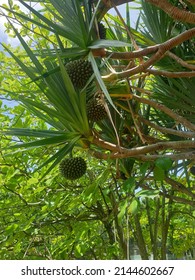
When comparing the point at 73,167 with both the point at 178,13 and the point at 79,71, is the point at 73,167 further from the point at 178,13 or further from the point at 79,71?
the point at 178,13

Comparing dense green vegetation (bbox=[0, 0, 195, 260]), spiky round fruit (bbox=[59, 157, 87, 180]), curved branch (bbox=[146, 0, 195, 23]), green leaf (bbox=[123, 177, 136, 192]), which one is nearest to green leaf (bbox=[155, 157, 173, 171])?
dense green vegetation (bbox=[0, 0, 195, 260])

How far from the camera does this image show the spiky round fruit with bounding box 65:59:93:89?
132 cm

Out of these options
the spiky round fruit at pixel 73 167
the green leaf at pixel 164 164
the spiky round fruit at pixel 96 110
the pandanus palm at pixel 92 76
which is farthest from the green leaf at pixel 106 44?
the spiky round fruit at pixel 73 167

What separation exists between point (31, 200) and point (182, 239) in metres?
4.52

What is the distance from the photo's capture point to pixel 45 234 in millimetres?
3711

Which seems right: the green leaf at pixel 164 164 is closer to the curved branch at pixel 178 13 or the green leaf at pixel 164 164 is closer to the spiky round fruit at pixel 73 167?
the spiky round fruit at pixel 73 167

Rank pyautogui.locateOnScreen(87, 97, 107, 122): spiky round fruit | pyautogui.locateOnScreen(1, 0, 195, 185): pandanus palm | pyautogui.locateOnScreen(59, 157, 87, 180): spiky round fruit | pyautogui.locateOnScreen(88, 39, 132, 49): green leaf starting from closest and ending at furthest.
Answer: pyautogui.locateOnScreen(88, 39, 132, 49): green leaf, pyautogui.locateOnScreen(1, 0, 195, 185): pandanus palm, pyautogui.locateOnScreen(87, 97, 107, 122): spiky round fruit, pyautogui.locateOnScreen(59, 157, 87, 180): spiky round fruit

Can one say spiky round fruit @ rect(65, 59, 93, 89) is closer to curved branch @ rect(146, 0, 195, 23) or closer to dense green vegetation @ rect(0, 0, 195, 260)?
dense green vegetation @ rect(0, 0, 195, 260)

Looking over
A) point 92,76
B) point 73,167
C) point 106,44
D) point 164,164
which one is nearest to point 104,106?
point 92,76

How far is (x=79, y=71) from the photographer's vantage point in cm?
134

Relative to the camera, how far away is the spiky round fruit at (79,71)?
1.32 metres

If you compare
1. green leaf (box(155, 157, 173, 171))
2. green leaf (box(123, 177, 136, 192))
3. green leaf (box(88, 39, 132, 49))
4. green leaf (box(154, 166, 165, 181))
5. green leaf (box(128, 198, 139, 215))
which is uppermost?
green leaf (box(88, 39, 132, 49))
